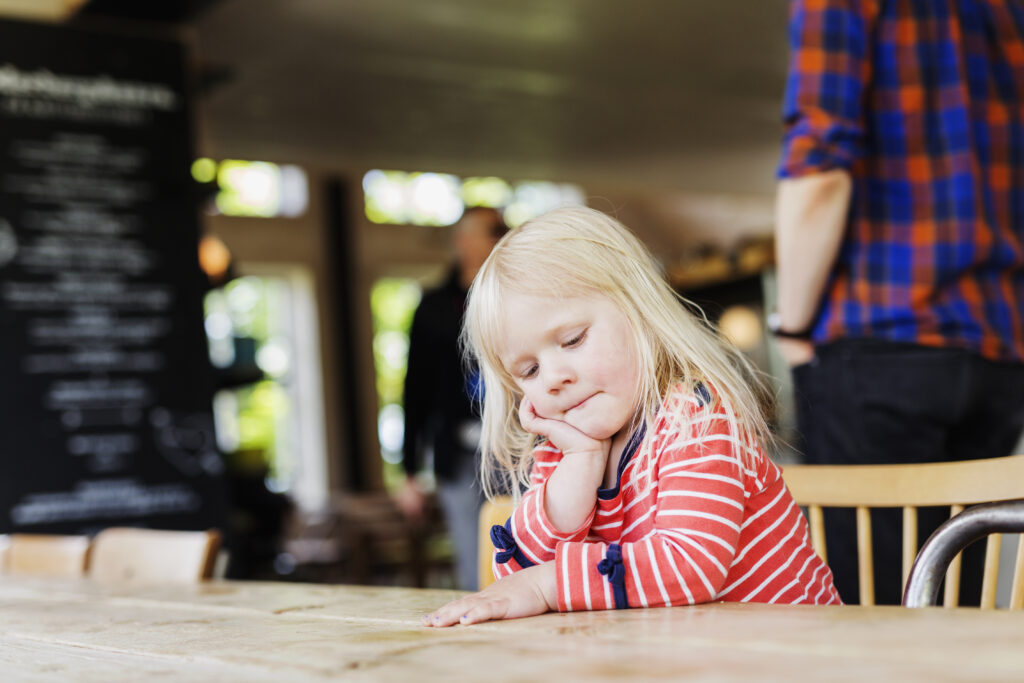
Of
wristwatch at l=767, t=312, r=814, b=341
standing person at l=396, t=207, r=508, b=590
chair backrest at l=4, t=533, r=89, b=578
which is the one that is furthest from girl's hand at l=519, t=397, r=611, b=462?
standing person at l=396, t=207, r=508, b=590

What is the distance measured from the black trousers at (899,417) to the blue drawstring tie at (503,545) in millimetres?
648

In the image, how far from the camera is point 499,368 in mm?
1120

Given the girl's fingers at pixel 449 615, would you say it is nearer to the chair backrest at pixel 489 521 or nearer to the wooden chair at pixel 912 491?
the chair backrest at pixel 489 521

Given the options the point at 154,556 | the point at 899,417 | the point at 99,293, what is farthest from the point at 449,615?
the point at 99,293

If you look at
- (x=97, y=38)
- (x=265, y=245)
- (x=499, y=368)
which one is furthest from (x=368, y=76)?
(x=265, y=245)

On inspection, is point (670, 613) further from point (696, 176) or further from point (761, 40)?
point (696, 176)

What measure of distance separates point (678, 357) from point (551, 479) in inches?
6.8

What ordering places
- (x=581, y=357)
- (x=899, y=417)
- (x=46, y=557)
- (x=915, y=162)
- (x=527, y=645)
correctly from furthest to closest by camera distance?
(x=46, y=557), (x=915, y=162), (x=899, y=417), (x=581, y=357), (x=527, y=645)

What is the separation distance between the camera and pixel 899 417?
1.57 metres

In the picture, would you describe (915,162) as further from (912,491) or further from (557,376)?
(557,376)

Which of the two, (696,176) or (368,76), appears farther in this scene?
(696,176)

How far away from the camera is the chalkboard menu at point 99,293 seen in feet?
9.80

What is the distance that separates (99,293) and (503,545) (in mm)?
2414

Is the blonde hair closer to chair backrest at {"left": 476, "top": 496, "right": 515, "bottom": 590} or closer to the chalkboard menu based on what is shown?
chair backrest at {"left": 476, "top": 496, "right": 515, "bottom": 590}
